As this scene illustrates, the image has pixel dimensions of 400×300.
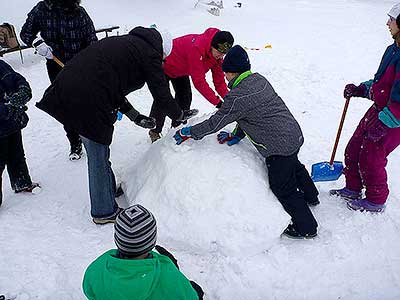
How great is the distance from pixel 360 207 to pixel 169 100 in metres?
1.80

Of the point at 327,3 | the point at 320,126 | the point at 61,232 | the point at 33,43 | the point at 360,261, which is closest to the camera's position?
the point at 360,261

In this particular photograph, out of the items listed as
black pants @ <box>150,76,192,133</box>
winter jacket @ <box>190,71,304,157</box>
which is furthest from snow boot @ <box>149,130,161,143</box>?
winter jacket @ <box>190,71,304,157</box>

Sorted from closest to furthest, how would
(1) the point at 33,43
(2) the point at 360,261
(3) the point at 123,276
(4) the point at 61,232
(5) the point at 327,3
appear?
(3) the point at 123,276, (2) the point at 360,261, (4) the point at 61,232, (1) the point at 33,43, (5) the point at 327,3

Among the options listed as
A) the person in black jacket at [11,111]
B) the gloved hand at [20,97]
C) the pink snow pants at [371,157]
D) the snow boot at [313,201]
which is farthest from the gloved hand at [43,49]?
the pink snow pants at [371,157]

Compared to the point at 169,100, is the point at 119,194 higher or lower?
lower

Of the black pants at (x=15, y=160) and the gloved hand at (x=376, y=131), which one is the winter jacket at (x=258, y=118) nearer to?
the gloved hand at (x=376, y=131)

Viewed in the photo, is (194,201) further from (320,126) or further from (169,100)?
(320,126)

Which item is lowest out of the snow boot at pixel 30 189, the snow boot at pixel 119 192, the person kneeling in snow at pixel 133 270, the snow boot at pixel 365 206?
the snow boot at pixel 30 189

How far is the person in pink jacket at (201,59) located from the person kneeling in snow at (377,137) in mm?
1167

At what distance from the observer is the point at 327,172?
3617 millimetres

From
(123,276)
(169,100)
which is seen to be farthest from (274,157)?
(123,276)

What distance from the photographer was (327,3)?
45.4 feet

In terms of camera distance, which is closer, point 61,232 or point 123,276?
point 123,276

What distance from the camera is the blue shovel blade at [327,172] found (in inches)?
142
